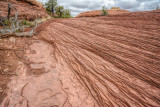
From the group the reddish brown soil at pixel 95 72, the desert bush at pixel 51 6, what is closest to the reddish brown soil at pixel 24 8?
the desert bush at pixel 51 6

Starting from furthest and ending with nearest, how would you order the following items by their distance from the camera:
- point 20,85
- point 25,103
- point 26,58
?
point 26,58, point 20,85, point 25,103

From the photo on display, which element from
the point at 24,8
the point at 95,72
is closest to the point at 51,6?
the point at 24,8

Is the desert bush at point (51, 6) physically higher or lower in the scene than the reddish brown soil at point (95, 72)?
higher

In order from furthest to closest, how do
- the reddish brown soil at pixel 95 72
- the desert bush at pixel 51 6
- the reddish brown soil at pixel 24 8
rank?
1. the desert bush at pixel 51 6
2. the reddish brown soil at pixel 24 8
3. the reddish brown soil at pixel 95 72

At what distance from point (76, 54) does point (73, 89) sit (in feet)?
4.29

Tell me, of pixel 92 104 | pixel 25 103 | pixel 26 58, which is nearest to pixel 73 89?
pixel 92 104

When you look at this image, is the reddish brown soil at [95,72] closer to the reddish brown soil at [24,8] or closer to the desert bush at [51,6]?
the reddish brown soil at [24,8]

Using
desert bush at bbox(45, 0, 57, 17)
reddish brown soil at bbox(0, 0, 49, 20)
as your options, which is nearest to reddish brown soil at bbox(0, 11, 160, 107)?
reddish brown soil at bbox(0, 0, 49, 20)

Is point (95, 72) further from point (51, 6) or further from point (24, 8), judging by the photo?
point (51, 6)

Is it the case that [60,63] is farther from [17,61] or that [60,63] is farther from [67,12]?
[67,12]

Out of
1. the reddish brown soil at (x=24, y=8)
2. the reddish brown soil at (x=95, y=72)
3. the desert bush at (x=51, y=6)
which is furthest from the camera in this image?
the desert bush at (x=51, y=6)

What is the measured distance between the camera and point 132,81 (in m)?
2.09

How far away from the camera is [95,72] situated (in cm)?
258

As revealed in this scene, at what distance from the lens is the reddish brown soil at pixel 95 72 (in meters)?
1.96
